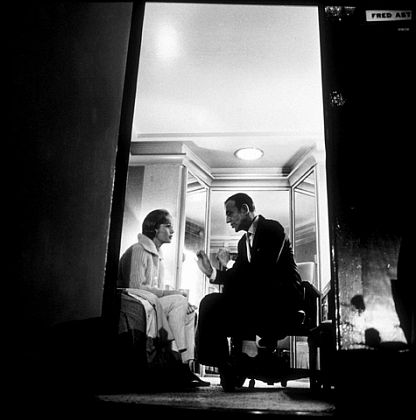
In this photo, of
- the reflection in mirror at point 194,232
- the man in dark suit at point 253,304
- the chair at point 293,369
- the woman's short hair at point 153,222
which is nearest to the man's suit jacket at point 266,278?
the man in dark suit at point 253,304

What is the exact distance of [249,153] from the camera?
6828 mm

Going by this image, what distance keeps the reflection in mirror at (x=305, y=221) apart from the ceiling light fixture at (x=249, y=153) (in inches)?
33.0

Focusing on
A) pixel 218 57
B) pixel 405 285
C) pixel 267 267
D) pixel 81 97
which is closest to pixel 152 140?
pixel 218 57

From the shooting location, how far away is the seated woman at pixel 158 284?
12.9 ft

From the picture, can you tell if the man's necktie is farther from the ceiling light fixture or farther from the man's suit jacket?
the ceiling light fixture

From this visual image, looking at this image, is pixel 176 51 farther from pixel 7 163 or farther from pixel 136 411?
pixel 136 411

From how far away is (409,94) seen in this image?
1965 mm

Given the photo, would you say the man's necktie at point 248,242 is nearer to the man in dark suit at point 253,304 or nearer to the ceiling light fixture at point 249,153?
the man in dark suit at point 253,304

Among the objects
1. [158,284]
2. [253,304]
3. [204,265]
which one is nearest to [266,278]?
[253,304]

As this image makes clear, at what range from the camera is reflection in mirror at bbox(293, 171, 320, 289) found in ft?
21.4

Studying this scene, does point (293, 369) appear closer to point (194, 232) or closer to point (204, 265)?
point (204, 265)

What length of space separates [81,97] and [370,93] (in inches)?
52.5

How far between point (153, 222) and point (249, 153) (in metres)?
2.75

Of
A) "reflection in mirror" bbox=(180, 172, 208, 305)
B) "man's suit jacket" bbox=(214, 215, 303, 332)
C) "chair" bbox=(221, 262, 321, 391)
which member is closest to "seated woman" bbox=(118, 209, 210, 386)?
"chair" bbox=(221, 262, 321, 391)
